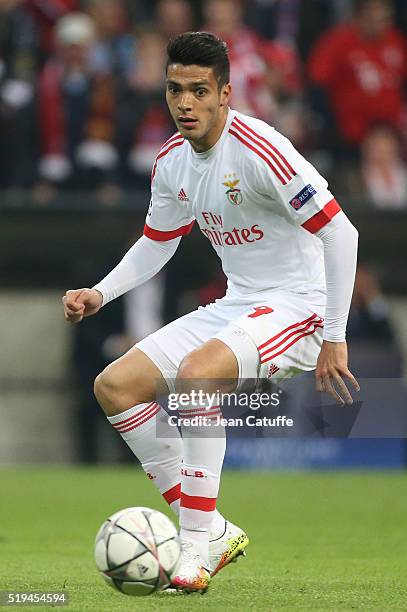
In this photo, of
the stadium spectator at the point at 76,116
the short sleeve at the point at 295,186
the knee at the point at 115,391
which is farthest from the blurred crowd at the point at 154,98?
the knee at the point at 115,391

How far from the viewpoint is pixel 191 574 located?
5.82 m

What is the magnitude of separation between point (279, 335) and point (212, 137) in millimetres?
982

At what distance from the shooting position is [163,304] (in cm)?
1284

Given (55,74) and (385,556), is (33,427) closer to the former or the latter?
(55,74)

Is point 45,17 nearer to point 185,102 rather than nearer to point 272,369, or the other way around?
point 185,102

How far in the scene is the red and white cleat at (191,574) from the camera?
5801mm

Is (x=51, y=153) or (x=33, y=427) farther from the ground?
(x=51, y=153)

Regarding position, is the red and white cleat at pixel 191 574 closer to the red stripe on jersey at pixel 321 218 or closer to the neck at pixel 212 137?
the red stripe on jersey at pixel 321 218

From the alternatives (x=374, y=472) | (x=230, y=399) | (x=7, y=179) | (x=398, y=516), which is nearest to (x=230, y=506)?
(x=398, y=516)

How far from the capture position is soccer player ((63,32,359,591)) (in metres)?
5.96

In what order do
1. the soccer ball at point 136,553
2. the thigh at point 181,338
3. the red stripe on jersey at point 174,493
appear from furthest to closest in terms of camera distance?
1. the red stripe on jersey at point 174,493
2. the thigh at point 181,338
3. the soccer ball at point 136,553

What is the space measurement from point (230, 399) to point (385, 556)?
1.55m

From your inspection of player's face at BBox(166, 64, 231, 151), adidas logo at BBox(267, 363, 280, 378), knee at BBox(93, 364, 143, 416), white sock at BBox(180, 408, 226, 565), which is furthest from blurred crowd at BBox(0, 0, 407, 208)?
white sock at BBox(180, 408, 226, 565)

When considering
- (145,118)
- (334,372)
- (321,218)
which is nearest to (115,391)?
(334,372)
